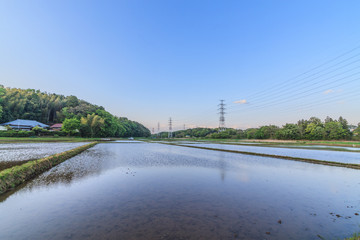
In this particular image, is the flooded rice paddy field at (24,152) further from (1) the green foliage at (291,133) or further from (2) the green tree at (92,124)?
(1) the green foliage at (291,133)

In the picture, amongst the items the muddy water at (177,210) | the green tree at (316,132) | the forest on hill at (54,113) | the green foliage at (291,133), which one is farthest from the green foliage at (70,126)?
the green tree at (316,132)

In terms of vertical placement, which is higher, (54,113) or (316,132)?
(54,113)

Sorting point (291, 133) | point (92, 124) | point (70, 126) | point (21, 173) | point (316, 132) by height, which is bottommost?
point (21, 173)

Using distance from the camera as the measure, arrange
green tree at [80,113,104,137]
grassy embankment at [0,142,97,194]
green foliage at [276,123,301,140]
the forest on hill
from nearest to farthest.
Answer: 1. grassy embankment at [0,142,97,194]
2. the forest on hill
3. green foliage at [276,123,301,140]
4. green tree at [80,113,104,137]

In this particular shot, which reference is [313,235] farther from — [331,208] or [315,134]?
[315,134]

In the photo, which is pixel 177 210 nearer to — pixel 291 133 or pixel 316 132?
pixel 291 133

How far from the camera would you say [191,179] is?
9.71 meters

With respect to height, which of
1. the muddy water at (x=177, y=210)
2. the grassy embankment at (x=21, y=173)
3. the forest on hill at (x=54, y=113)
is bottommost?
the muddy water at (x=177, y=210)

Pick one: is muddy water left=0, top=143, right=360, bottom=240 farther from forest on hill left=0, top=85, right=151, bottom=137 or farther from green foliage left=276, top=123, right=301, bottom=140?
green foliage left=276, top=123, right=301, bottom=140

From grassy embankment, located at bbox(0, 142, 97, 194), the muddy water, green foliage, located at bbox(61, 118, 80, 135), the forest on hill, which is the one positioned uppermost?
the forest on hill

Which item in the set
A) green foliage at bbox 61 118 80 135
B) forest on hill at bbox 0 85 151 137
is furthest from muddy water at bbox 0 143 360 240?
forest on hill at bbox 0 85 151 137

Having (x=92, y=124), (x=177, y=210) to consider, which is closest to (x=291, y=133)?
(x=177, y=210)

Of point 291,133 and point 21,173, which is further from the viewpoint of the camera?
point 291,133

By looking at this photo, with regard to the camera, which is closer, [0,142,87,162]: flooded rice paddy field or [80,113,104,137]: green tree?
[0,142,87,162]: flooded rice paddy field
